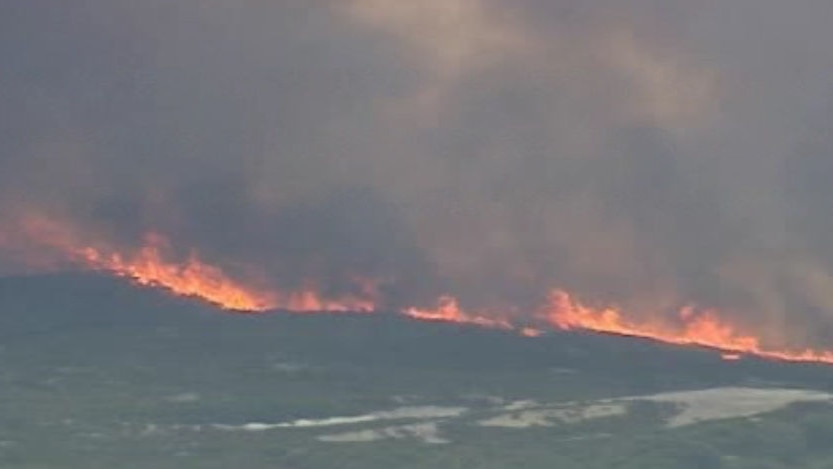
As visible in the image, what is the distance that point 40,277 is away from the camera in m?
186

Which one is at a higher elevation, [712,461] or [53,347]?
[53,347]

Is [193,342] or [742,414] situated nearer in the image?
[742,414]

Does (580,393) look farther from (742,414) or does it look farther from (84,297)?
(84,297)

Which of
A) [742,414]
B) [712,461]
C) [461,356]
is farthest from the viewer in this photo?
[461,356]

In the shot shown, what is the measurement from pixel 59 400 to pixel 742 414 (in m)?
39.6

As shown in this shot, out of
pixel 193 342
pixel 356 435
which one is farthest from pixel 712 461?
pixel 193 342

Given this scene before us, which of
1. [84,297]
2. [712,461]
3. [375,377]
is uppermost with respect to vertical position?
[84,297]

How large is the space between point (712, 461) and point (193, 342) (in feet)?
161

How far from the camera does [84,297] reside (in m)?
181

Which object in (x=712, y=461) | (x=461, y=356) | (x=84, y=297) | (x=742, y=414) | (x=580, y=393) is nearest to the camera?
(x=712, y=461)

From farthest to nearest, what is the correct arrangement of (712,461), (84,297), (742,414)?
(84,297) → (742,414) → (712,461)

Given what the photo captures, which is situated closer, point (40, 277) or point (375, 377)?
point (375, 377)

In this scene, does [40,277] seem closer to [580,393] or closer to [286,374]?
[286,374]

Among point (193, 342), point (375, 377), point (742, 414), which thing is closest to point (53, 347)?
point (193, 342)
